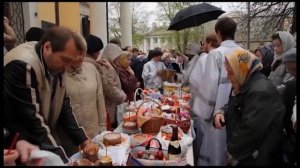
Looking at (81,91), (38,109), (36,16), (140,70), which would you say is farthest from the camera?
(140,70)

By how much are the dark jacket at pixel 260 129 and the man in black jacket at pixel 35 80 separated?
3.48 ft

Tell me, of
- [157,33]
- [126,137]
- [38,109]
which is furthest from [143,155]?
[157,33]

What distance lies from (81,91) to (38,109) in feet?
3.58

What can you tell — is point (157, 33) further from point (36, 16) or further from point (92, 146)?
point (92, 146)

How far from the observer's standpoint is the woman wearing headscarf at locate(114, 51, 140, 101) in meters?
4.32

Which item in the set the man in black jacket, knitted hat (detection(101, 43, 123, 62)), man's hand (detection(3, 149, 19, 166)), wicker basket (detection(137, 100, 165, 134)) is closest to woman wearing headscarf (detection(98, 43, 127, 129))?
knitted hat (detection(101, 43, 123, 62))

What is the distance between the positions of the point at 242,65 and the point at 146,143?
91 centimetres

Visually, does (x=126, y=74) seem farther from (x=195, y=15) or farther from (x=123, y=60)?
(x=195, y=15)

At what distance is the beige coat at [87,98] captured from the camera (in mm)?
3010

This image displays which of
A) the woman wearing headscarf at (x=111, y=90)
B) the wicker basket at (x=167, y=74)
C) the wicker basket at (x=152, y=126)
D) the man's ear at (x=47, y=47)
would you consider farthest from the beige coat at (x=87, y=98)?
the wicker basket at (x=167, y=74)

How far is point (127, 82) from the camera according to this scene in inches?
180

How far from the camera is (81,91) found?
9.98 ft

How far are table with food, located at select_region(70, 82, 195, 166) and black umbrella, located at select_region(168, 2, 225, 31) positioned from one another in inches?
65.7

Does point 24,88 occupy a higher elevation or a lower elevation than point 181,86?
higher
